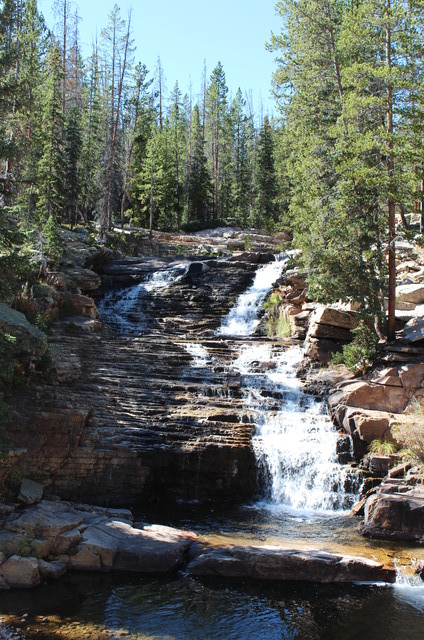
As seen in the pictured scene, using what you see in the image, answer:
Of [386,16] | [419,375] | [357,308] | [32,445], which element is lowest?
[32,445]

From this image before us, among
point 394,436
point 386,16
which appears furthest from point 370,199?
point 394,436

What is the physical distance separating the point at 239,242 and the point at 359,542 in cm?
3072

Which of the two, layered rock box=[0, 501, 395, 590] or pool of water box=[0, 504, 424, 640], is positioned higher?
layered rock box=[0, 501, 395, 590]

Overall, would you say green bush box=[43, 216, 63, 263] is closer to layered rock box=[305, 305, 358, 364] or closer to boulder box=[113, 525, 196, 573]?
layered rock box=[305, 305, 358, 364]

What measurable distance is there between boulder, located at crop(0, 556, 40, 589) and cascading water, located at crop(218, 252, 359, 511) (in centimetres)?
630

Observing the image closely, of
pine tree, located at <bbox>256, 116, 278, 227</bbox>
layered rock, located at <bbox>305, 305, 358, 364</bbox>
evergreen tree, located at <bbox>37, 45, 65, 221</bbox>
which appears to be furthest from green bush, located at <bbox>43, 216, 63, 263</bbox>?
pine tree, located at <bbox>256, 116, 278, 227</bbox>

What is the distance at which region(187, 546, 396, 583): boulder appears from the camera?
962 cm

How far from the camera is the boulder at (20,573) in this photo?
906 centimetres

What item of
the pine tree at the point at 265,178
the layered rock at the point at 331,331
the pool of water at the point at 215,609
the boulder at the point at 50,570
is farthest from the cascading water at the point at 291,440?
the pine tree at the point at 265,178

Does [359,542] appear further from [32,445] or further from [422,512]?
[32,445]

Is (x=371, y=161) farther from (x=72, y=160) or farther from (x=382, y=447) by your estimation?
(x=72, y=160)

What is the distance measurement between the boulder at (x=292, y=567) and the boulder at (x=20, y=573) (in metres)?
2.67

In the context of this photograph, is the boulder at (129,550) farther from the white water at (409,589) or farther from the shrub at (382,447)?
the shrub at (382,447)

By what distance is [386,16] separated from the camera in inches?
678
